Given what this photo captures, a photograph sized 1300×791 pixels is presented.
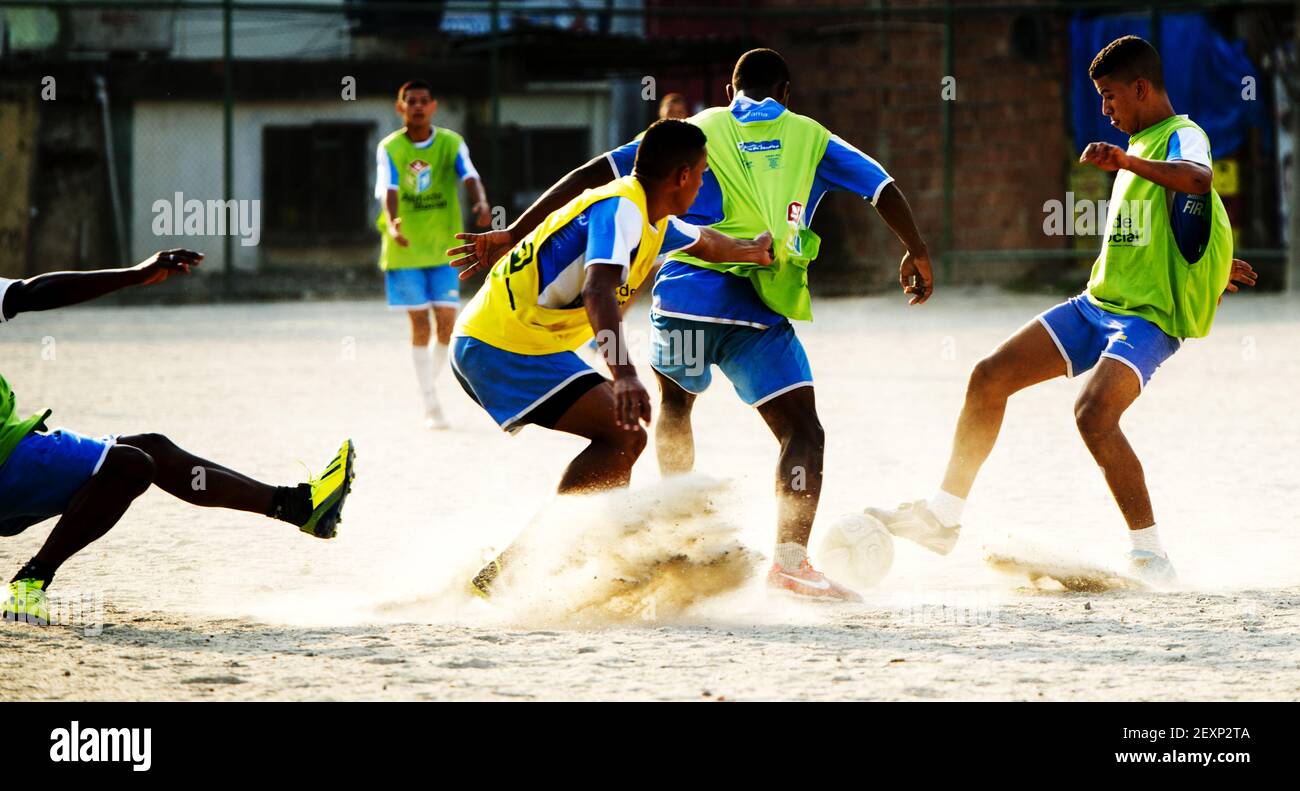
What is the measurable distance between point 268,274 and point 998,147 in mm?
10088

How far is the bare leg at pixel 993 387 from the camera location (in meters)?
6.18

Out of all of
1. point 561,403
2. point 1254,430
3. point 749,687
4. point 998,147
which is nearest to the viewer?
point 749,687

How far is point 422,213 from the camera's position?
11344mm

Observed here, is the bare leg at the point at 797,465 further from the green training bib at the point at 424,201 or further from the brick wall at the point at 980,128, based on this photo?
the brick wall at the point at 980,128

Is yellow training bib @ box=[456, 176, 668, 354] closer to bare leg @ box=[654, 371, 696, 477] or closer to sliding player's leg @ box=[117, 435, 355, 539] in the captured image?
sliding player's leg @ box=[117, 435, 355, 539]

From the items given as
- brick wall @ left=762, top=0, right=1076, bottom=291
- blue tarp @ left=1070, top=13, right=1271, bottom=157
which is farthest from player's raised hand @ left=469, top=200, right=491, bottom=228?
brick wall @ left=762, top=0, right=1076, bottom=291

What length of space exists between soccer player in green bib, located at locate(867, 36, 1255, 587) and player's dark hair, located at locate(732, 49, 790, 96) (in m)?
1.14

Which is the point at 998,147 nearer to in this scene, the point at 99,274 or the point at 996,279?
the point at 996,279

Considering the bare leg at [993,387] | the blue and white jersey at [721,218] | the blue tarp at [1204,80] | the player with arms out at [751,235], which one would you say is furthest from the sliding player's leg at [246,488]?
the blue tarp at [1204,80]

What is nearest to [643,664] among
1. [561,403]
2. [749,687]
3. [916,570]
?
[749,687]

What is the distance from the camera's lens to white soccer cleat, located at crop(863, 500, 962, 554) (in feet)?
20.4

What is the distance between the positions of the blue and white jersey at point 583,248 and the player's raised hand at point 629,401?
0.39 metres

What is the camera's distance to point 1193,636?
5.12 meters

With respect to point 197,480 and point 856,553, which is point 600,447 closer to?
point 856,553
